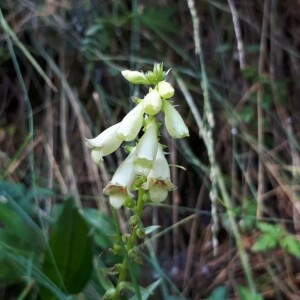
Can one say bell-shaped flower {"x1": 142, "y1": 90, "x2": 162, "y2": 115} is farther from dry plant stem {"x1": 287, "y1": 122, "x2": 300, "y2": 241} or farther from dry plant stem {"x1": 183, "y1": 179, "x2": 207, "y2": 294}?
dry plant stem {"x1": 287, "y1": 122, "x2": 300, "y2": 241}

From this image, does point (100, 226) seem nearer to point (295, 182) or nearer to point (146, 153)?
point (146, 153)

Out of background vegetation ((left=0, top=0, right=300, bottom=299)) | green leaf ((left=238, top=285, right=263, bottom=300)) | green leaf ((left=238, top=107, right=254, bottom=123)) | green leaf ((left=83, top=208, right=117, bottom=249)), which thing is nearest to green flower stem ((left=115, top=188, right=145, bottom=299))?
green leaf ((left=83, top=208, right=117, bottom=249))

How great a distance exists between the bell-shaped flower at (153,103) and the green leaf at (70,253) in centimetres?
35

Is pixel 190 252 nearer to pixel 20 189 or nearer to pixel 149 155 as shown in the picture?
pixel 20 189

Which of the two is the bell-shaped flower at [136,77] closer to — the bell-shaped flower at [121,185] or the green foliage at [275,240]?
the bell-shaped flower at [121,185]

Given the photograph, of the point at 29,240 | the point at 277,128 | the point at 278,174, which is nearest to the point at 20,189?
the point at 29,240

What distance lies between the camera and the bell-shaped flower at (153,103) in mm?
1062

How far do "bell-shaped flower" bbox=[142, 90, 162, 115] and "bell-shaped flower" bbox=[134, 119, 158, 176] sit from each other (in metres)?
0.04

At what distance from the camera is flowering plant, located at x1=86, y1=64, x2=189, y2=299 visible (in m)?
1.07

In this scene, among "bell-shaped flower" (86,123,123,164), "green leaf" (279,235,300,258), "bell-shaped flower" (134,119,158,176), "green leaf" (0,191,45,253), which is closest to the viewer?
"bell-shaped flower" (134,119,158,176)

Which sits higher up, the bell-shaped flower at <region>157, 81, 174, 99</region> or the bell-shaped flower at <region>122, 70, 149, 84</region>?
the bell-shaped flower at <region>122, 70, 149, 84</region>

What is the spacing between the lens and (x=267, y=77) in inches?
94.7

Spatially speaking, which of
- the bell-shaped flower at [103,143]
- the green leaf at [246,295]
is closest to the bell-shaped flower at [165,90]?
the bell-shaped flower at [103,143]

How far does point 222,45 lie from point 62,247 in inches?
54.3
